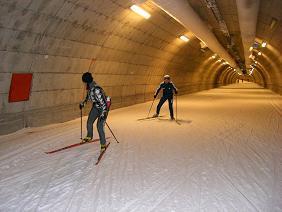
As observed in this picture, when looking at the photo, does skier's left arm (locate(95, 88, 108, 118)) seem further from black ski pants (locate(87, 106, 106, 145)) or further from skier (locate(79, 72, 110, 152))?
black ski pants (locate(87, 106, 106, 145))

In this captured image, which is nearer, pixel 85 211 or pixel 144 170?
pixel 85 211

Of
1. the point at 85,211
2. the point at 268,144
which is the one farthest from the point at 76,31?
the point at 85,211

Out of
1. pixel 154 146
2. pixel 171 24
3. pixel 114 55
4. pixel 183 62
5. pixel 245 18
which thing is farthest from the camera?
pixel 183 62

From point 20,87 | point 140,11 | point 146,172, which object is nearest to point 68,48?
point 20,87

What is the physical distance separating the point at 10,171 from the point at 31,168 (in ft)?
1.32

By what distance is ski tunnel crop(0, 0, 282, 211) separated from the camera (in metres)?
5.03

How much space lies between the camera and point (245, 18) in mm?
12078

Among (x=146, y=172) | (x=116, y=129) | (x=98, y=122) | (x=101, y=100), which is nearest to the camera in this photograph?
(x=146, y=172)

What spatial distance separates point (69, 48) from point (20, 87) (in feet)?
7.78

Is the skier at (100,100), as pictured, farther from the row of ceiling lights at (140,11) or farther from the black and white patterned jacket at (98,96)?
the row of ceiling lights at (140,11)

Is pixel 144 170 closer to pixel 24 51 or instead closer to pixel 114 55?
pixel 24 51

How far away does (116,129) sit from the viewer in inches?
438

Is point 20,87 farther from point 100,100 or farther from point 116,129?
point 116,129

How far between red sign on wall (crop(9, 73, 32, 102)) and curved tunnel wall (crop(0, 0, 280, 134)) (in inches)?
6.4
